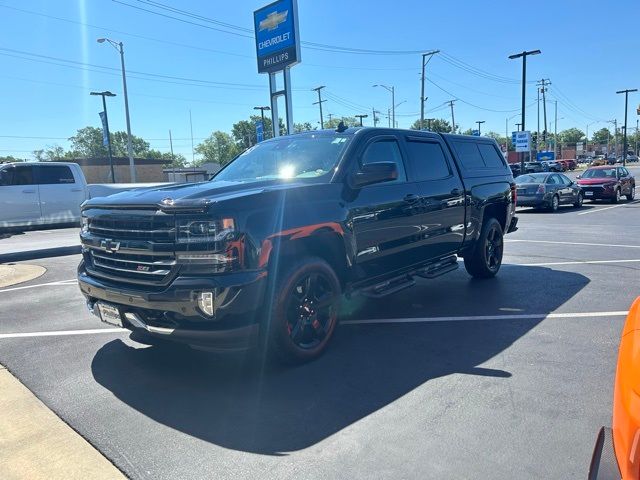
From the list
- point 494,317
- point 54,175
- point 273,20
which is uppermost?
point 273,20

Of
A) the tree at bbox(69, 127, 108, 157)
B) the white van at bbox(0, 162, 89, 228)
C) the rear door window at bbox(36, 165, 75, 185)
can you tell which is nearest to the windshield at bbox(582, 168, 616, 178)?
the white van at bbox(0, 162, 89, 228)

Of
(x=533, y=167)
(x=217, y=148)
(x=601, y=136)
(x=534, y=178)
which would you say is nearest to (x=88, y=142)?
(x=217, y=148)

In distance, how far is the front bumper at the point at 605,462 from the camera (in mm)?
1817

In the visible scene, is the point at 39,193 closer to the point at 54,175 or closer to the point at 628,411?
the point at 54,175

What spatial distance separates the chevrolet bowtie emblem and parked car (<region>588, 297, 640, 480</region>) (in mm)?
16845

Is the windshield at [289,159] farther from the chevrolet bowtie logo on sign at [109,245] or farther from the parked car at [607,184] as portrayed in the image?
the parked car at [607,184]

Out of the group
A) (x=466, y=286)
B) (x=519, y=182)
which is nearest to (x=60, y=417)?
(x=466, y=286)

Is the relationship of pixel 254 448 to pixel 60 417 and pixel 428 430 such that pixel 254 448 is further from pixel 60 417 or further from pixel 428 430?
pixel 60 417

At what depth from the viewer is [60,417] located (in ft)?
11.6

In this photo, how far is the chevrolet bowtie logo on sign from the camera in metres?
4.13

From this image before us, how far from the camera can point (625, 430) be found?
1.71 m

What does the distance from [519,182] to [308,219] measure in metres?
18.1

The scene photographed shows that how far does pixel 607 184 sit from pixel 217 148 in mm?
128269

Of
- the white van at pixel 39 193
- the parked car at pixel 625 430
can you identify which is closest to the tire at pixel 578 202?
the white van at pixel 39 193
